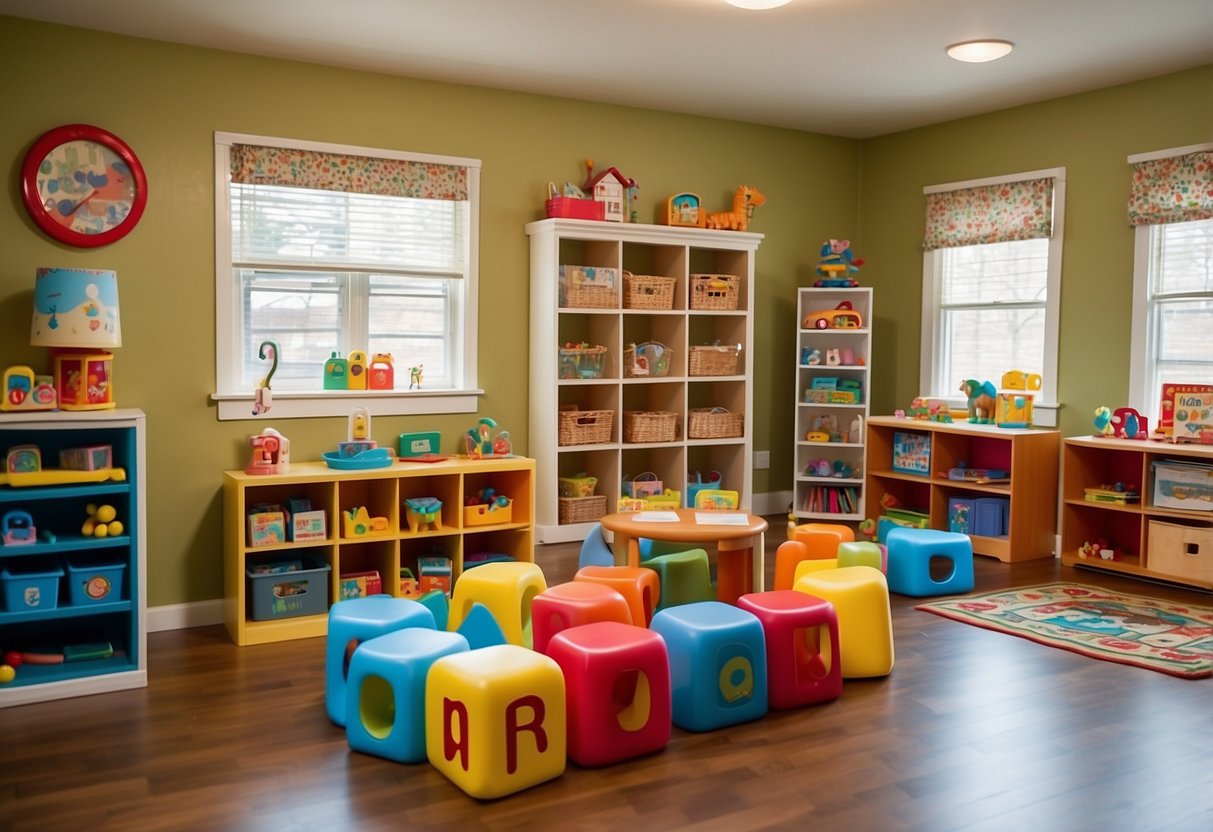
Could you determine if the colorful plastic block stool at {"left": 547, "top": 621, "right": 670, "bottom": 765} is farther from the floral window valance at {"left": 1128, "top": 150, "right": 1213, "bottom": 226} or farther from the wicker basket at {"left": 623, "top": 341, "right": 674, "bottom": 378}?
the floral window valance at {"left": 1128, "top": 150, "right": 1213, "bottom": 226}

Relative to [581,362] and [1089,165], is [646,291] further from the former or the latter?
[1089,165]

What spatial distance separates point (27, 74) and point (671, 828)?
3848mm

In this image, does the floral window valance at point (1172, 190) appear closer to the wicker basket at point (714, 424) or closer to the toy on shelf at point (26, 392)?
the wicker basket at point (714, 424)

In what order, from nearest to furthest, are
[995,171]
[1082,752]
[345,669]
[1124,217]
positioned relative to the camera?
1. [1082,752]
2. [345,669]
3. [1124,217]
4. [995,171]

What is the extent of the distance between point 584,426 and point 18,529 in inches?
113

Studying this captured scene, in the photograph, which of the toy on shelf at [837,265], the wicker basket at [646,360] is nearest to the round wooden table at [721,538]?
the wicker basket at [646,360]

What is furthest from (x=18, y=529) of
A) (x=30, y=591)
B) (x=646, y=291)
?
(x=646, y=291)

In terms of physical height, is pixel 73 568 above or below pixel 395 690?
above

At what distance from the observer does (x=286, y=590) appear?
13.9 feet

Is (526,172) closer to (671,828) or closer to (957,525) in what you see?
(957,525)

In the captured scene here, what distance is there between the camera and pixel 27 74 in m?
4.20

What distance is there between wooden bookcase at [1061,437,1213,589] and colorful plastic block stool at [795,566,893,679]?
2.12 m

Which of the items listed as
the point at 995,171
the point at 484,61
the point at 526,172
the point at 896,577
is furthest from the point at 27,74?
the point at 995,171

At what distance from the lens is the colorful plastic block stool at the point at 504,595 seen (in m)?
3.78
